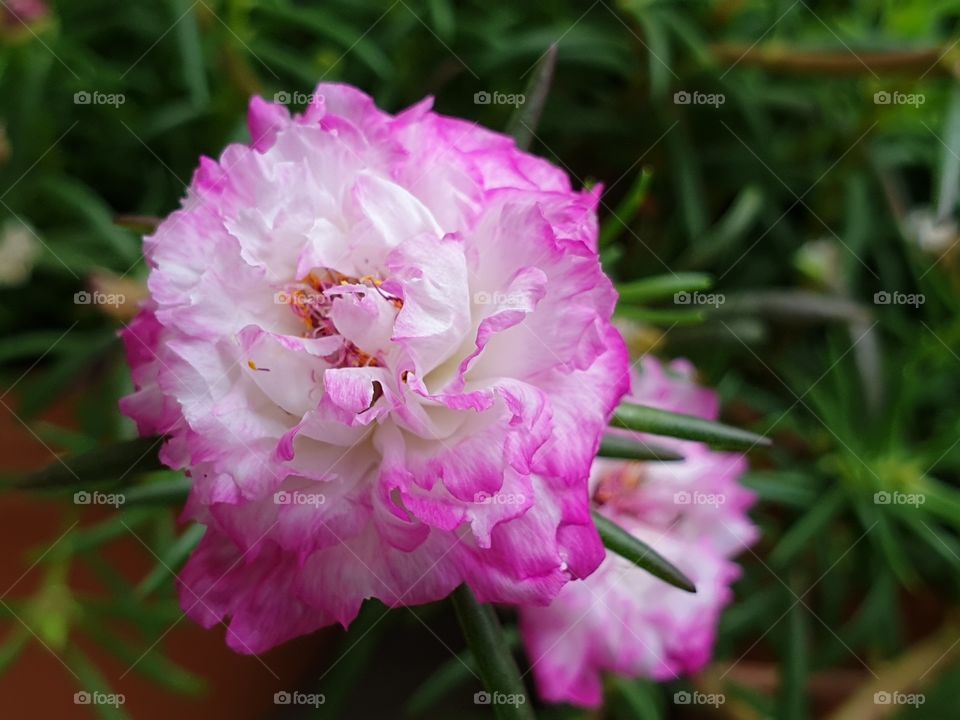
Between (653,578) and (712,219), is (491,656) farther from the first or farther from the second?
(712,219)

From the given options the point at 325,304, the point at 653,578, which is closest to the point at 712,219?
the point at 653,578

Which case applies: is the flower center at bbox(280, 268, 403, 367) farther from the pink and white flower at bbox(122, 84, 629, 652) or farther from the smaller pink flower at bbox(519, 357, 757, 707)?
the smaller pink flower at bbox(519, 357, 757, 707)

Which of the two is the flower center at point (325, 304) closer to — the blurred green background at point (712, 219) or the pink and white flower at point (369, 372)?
the pink and white flower at point (369, 372)

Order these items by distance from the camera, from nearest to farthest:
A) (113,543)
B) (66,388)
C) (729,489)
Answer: (729,489) → (66,388) → (113,543)

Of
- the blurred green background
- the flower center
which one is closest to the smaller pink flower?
the blurred green background

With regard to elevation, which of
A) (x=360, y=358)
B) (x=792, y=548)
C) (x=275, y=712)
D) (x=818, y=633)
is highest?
(x=360, y=358)

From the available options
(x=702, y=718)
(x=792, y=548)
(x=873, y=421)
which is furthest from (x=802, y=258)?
(x=702, y=718)

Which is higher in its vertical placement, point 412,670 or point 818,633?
point 818,633

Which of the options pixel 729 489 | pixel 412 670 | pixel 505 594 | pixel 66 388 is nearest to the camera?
pixel 505 594

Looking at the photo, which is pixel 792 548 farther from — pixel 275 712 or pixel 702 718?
pixel 275 712
